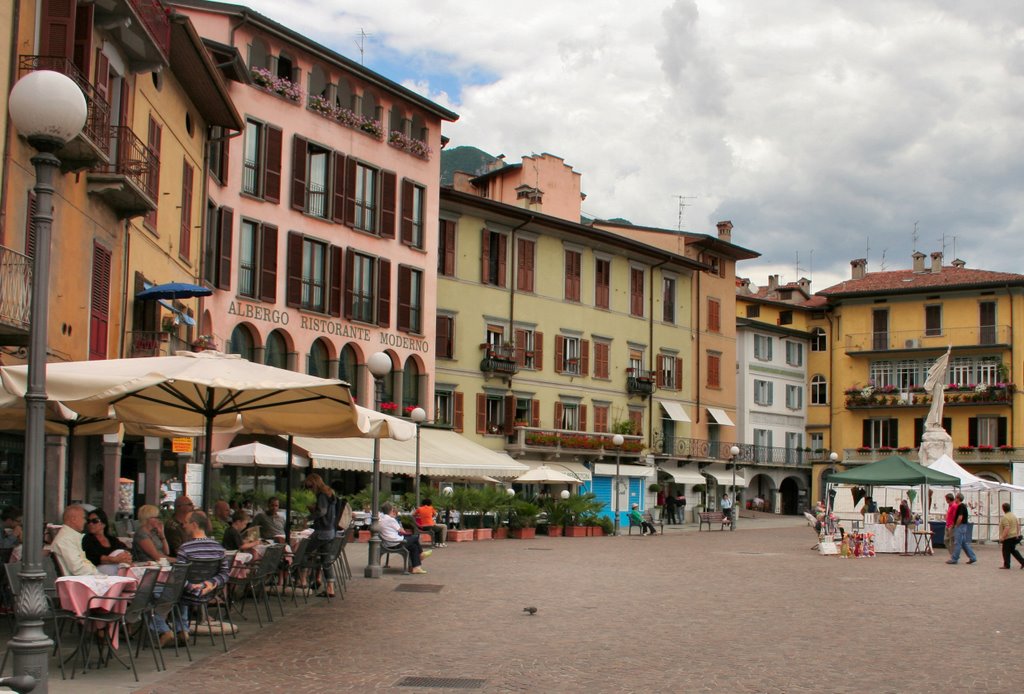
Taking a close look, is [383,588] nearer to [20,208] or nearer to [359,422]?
[359,422]

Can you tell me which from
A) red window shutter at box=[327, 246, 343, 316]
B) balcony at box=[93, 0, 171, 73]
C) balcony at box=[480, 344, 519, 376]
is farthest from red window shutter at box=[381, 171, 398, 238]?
balcony at box=[93, 0, 171, 73]

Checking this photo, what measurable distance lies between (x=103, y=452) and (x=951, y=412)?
5167cm

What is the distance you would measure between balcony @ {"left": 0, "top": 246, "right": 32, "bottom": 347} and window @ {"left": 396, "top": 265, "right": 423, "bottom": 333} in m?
23.7

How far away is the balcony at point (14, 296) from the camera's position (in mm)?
15250

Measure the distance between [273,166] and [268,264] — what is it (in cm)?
281

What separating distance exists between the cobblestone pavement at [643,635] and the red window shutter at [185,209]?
31.6ft

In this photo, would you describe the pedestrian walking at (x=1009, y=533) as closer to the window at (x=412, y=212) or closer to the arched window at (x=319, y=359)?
the arched window at (x=319, y=359)

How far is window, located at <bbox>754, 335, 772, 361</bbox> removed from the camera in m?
64.9

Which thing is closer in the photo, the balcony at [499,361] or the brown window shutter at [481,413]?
the brown window shutter at [481,413]

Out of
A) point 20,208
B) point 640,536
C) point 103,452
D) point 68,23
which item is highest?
point 68,23

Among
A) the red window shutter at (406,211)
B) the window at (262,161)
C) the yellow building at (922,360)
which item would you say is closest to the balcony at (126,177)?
the window at (262,161)

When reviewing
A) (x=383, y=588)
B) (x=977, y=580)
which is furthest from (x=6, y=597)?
(x=977, y=580)

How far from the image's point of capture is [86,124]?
17578 mm

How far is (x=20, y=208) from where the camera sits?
1727 cm
